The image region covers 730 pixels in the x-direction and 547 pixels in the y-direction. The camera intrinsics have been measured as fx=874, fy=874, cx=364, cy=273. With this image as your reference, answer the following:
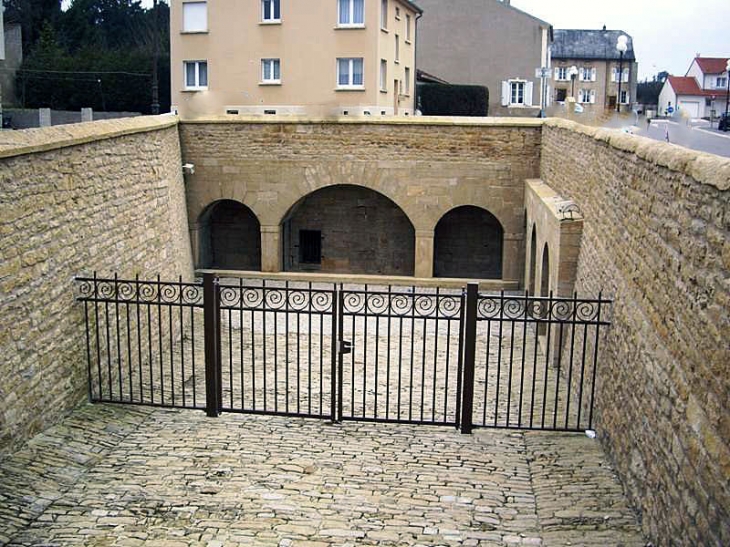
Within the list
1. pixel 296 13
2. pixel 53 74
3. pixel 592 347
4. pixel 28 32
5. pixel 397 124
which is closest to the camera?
pixel 592 347

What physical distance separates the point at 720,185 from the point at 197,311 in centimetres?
1268

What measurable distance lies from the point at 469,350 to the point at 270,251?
1217 cm

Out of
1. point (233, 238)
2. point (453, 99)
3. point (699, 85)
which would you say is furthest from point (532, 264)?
point (699, 85)

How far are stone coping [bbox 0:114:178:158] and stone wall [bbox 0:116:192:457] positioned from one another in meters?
0.02

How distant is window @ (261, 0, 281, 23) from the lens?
3008 centimetres

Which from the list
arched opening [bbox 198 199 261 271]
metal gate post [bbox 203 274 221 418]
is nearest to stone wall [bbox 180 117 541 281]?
arched opening [bbox 198 199 261 271]

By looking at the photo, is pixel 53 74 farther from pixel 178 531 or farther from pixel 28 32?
pixel 178 531

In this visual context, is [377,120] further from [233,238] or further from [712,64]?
[712,64]

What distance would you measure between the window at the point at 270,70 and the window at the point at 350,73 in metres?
2.09

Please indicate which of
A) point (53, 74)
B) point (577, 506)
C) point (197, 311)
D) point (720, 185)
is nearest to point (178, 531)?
point (577, 506)

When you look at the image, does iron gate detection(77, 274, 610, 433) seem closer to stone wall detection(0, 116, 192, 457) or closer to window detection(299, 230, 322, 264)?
stone wall detection(0, 116, 192, 457)

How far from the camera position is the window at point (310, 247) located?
23223mm

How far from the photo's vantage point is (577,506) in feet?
24.9

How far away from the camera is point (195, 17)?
30.2 metres
